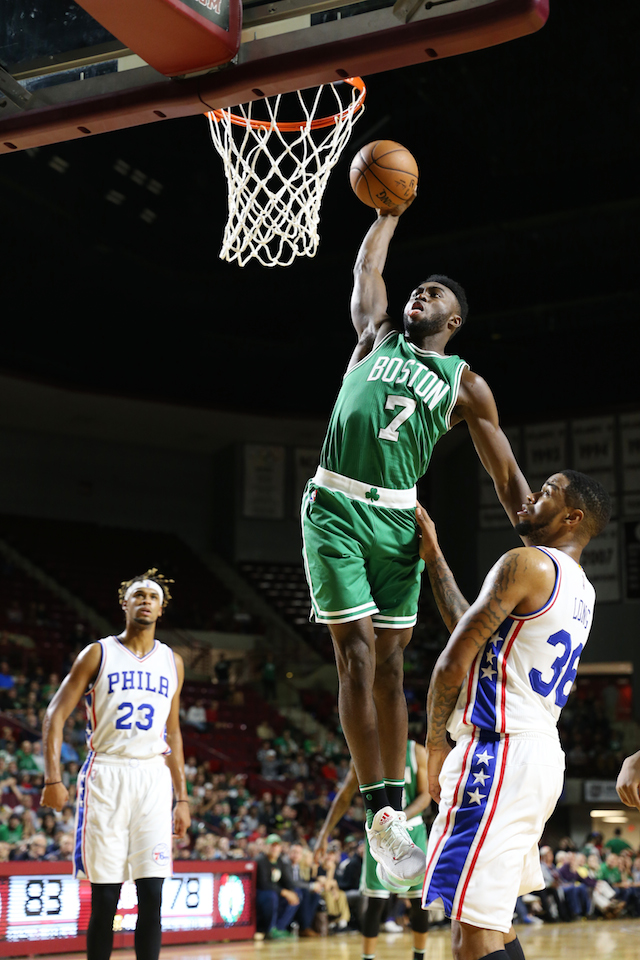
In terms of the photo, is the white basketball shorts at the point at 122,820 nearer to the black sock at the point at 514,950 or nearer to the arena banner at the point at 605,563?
the black sock at the point at 514,950

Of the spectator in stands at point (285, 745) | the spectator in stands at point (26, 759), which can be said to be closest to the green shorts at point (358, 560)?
the spectator in stands at point (26, 759)

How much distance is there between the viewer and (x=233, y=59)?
4.29 metres

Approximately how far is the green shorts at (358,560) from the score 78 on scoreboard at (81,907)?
625 centimetres

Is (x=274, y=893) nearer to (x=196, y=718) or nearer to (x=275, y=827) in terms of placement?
(x=275, y=827)

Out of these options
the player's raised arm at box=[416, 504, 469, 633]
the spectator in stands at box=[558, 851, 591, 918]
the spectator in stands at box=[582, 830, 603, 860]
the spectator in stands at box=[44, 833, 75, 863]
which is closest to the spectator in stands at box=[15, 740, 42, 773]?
the spectator in stands at box=[44, 833, 75, 863]

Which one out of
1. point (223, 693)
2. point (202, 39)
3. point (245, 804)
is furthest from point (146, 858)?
point (223, 693)

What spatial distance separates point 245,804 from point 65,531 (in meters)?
10.1

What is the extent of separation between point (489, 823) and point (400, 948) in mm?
8235

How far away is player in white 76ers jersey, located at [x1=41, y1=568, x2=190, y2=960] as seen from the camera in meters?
5.93

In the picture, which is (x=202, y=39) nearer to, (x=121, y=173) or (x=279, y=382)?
(x=121, y=173)

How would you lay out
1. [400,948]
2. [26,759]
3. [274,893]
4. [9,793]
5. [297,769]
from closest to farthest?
[400,948], [274,893], [9,793], [26,759], [297,769]

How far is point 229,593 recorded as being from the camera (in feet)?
77.9

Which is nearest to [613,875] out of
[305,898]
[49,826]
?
[305,898]

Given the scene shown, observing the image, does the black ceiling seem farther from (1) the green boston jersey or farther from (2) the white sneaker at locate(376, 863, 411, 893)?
(2) the white sneaker at locate(376, 863, 411, 893)
